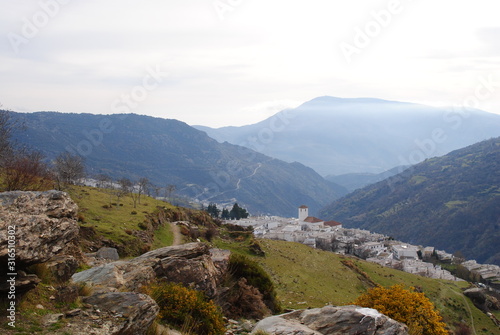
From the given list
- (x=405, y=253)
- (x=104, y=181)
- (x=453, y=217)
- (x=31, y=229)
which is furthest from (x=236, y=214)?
(x=453, y=217)

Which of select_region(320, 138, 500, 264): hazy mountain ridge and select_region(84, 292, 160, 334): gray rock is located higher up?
select_region(84, 292, 160, 334): gray rock

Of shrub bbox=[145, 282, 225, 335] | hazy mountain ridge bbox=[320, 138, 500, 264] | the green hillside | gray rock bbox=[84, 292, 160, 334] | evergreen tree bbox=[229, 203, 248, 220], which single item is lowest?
hazy mountain ridge bbox=[320, 138, 500, 264]

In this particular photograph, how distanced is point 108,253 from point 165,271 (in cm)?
872

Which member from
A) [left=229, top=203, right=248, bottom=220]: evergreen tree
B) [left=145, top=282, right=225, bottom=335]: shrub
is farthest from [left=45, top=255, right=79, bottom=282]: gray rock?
[left=229, top=203, right=248, bottom=220]: evergreen tree

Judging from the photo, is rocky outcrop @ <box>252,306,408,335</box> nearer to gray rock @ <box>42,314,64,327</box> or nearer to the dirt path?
gray rock @ <box>42,314,64,327</box>

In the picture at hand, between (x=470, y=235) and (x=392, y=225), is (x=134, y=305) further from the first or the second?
(x=392, y=225)

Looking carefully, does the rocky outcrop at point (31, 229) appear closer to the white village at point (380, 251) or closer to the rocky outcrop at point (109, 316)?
the rocky outcrop at point (109, 316)

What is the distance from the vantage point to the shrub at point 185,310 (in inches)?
404

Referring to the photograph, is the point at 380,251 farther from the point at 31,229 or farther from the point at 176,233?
the point at 31,229

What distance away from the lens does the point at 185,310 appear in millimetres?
10516

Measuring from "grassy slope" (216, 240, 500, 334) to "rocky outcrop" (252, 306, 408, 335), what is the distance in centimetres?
890

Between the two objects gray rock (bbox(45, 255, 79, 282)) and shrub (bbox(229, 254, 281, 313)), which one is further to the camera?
shrub (bbox(229, 254, 281, 313))

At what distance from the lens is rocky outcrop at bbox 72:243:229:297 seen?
1091cm

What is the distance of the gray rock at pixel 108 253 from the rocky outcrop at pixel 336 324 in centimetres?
1132
